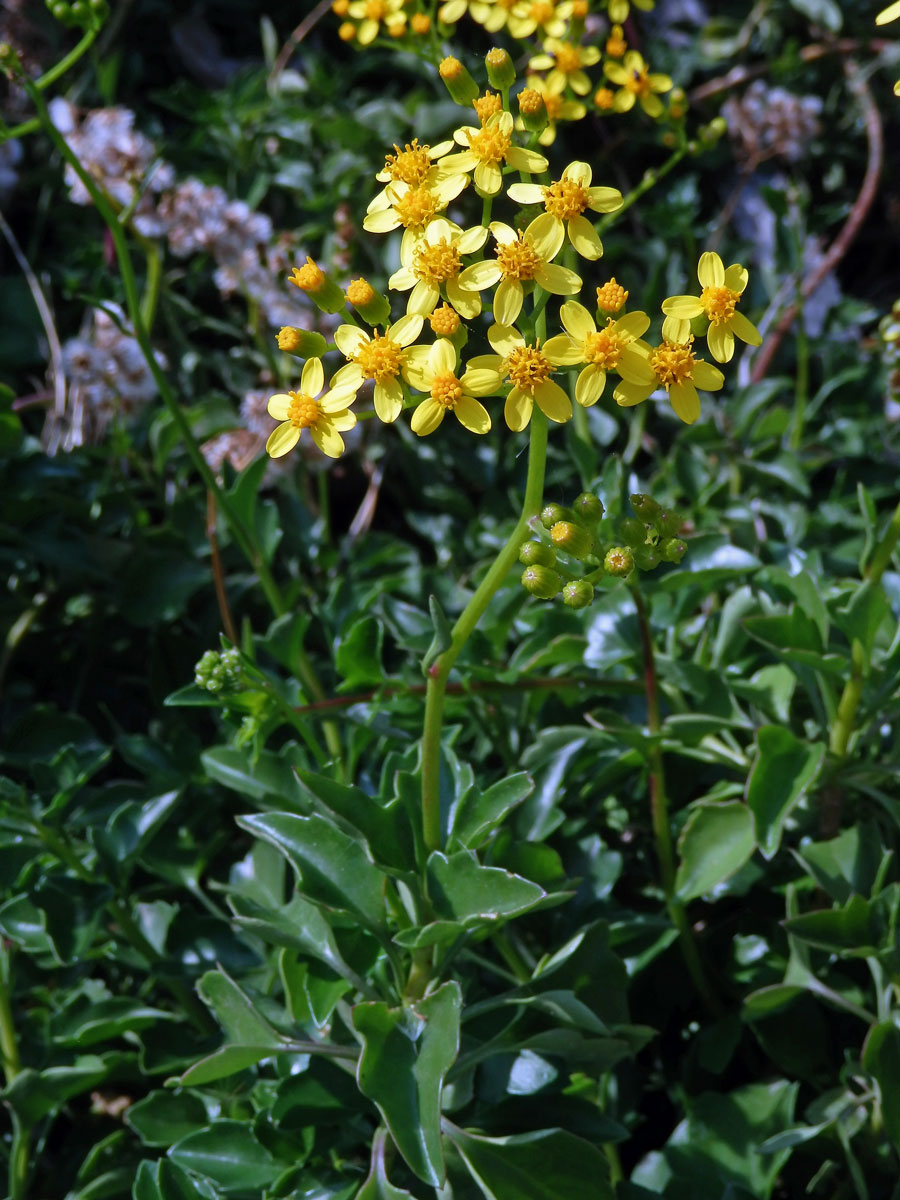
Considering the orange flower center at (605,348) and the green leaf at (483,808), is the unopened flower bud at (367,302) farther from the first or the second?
the green leaf at (483,808)

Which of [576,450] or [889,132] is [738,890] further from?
[889,132]

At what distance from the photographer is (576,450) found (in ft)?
6.58

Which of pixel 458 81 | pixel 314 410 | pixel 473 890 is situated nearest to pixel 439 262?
pixel 314 410

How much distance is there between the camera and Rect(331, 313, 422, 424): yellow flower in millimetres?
1262

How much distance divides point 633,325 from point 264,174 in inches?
76.4

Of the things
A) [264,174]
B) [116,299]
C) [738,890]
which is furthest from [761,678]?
[264,174]

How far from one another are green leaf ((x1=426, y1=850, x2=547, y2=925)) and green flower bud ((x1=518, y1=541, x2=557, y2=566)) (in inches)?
14.1

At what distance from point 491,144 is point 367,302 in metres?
0.24

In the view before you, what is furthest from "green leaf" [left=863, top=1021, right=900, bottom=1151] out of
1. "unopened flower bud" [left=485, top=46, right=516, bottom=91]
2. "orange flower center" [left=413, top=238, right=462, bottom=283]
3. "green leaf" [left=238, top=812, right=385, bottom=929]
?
"unopened flower bud" [left=485, top=46, right=516, bottom=91]

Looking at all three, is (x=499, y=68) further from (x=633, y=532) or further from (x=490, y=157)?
(x=633, y=532)

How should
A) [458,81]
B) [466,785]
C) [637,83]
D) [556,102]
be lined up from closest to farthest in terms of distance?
[458,81], [466,785], [556,102], [637,83]

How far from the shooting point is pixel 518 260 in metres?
1.21

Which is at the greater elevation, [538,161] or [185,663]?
[538,161]

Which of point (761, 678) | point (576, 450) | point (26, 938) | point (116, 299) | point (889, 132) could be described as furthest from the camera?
point (889, 132)
